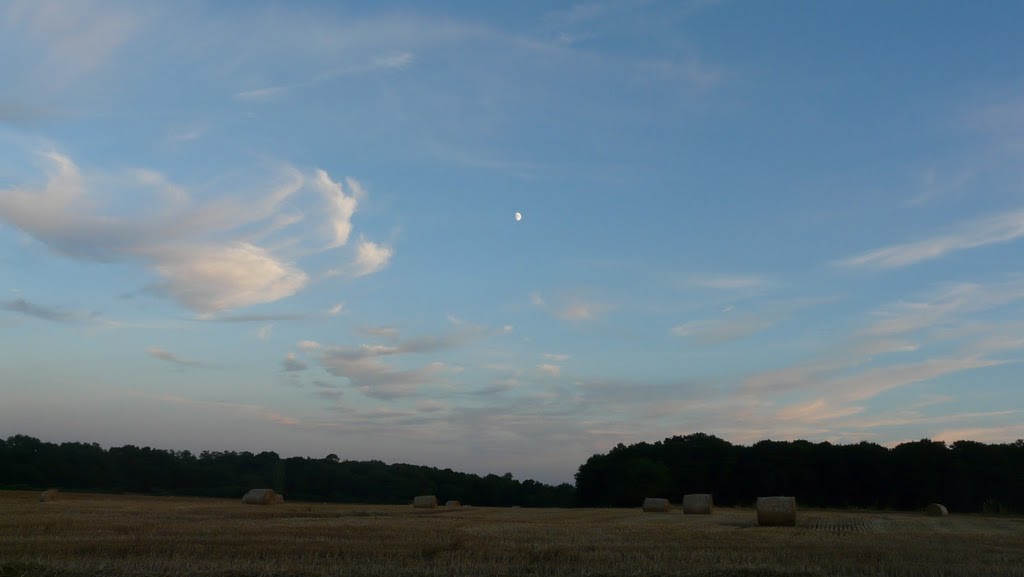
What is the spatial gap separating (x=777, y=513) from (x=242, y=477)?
63.7 meters

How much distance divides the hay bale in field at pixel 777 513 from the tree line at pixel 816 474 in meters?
31.9

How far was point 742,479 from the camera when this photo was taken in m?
74.0

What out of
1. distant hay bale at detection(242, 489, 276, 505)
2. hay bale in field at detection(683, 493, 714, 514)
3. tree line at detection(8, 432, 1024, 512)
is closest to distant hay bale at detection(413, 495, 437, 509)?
distant hay bale at detection(242, 489, 276, 505)

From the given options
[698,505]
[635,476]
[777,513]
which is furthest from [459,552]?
[635,476]

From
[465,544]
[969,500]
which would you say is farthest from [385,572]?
[969,500]

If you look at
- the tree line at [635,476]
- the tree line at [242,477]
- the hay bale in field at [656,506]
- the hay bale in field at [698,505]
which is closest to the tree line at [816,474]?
the tree line at [635,476]

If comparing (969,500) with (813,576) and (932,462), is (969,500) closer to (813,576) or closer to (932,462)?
(932,462)

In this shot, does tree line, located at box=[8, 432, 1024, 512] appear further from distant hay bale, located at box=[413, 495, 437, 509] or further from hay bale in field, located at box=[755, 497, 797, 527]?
hay bale in field, located at box=[755, 497, 797, 527]

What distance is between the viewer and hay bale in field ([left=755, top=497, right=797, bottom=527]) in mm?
30672

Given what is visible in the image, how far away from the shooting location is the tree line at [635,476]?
63344 mm

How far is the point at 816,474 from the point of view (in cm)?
6981

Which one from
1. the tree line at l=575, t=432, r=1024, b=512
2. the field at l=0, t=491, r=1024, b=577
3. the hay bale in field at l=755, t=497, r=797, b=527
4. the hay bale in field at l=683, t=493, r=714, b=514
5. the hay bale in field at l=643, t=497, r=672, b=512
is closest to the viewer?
the field at l=0, t=491, r=1024, b=577

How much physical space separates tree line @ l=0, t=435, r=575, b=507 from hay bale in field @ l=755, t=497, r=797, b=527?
46261mm

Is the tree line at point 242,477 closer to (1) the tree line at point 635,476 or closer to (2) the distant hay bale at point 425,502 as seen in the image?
(1) the tree line at point 635,476
